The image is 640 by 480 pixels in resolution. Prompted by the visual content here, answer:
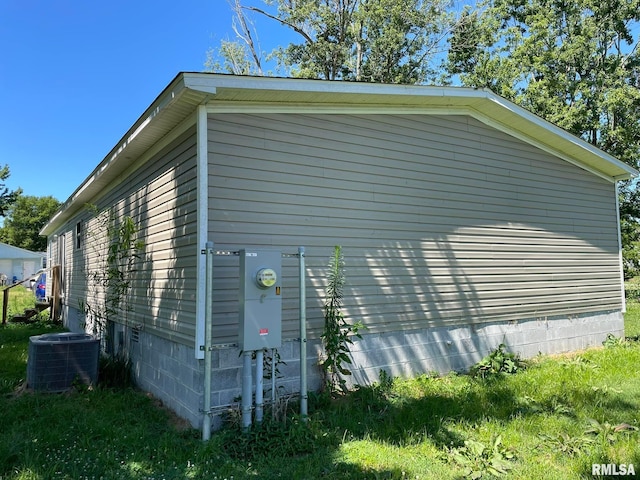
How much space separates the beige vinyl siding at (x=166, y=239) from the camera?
4.32 metres

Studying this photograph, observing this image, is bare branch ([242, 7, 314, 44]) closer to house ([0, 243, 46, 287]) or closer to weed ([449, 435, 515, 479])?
weed ([449, 435, 515, 479])

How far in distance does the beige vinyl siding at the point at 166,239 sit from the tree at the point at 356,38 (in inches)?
575

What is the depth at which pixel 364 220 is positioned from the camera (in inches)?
208

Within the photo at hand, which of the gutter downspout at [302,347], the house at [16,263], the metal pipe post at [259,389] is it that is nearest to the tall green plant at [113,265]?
the gutter downspout at [302,347]

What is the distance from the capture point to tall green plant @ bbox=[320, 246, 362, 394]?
15.0ft

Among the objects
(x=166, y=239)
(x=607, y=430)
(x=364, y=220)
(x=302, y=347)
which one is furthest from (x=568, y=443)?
(x=166, y=239)

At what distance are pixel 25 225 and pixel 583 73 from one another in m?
48.9

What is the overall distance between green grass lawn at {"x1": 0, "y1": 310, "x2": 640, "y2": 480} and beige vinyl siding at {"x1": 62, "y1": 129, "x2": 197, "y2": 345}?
947mm

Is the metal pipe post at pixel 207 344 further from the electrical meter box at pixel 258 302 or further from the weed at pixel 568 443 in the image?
the weed at pixel 568 443

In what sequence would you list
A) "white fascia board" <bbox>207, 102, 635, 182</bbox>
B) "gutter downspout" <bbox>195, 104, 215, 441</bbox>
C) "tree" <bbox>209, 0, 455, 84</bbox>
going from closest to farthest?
"gutter downspout" <bbox>195, 104, 215, 441</bbox> → "white fascia board" <bbox>207, 102, 635, 182</bbox> → "tree" <bbox>209, 0, 455, 84</bbox>

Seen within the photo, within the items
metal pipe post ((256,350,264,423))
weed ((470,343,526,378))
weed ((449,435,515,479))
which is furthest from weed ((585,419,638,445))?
metal pipe post ((256,350,264,423))

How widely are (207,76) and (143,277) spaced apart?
2.87 m

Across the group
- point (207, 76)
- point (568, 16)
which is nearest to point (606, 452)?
point (207, 76)

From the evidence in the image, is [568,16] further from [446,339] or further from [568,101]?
[446,339]
